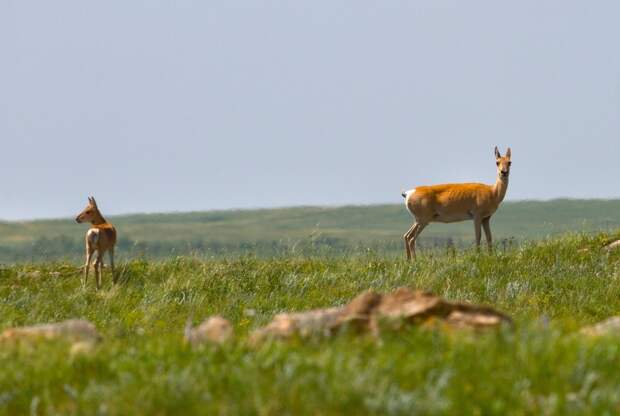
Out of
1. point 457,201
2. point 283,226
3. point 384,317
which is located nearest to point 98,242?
point 457,201

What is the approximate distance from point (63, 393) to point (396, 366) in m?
2.23

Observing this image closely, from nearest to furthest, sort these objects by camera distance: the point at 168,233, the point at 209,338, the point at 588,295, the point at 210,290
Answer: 1. the point at 209,338
2. the point at 588,295
3. the point at 210,290
4. the point at 168,233

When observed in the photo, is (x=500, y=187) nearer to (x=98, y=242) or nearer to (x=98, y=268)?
(x=98, y=242)

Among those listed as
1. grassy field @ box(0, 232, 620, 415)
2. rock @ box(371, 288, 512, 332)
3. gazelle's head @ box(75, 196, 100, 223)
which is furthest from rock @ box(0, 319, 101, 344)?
gazelle's head @ box(75, 196, 100, 223)

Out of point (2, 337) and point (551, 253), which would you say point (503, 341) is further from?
point (551, 253)

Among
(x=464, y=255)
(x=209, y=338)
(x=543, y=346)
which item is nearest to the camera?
(x=543, y=346)

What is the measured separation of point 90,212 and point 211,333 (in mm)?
14851

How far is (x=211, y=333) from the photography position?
8.43 metres

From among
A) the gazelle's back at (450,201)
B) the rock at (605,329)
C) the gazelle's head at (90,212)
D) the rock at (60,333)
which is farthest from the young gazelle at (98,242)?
the rock at (605,329)

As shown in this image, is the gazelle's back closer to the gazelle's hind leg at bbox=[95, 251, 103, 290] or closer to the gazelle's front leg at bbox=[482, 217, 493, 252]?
the gazelle's front leg at bbox=[482, 217, 493, 252]

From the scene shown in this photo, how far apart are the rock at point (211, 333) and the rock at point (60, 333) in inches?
33.1

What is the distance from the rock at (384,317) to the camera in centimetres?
816

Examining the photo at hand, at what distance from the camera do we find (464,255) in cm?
2150

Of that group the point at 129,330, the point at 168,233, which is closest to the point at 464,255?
the point at 129,330
